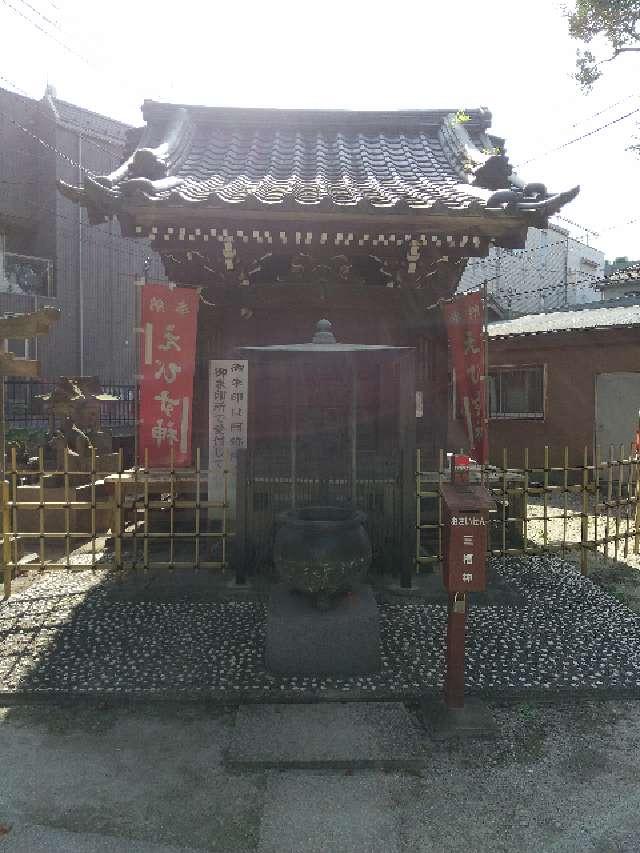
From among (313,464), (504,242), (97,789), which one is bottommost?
(97,789)

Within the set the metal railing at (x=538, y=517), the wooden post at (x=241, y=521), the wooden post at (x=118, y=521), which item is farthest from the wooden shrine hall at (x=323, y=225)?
the wooden post at (x=118, y=521)

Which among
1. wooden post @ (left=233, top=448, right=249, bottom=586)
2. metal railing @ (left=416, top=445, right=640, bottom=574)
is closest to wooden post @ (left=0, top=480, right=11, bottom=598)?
wooden post @ (left=233, top=448, right=249, bottom=586)

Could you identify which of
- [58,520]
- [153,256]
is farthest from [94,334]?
[58,520]

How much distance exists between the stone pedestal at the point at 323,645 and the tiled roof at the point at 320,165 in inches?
172

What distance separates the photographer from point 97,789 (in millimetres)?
3539

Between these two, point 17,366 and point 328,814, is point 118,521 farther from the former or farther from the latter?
point 328,814

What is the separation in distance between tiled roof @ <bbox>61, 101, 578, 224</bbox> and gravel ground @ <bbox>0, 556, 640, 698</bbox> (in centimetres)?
442

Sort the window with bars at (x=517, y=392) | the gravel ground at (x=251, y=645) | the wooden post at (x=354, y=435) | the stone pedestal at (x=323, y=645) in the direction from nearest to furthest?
the gravel ground at (x=251, y=645) → the stone pedestal at (x=323, y=645) → the wooden post at (x=354, y=435) → the window with bars at (x=517, y=392)

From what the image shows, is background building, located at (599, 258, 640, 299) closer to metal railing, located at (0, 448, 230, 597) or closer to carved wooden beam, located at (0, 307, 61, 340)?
metal railing, located at (0, 448, 230, 597)

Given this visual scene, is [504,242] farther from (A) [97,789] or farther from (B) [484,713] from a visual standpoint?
(A) [97,789]

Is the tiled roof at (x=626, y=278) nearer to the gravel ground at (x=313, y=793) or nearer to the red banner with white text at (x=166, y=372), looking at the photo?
the red banner with white text at (x=166, y=372)

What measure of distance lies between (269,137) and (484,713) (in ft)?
31.9

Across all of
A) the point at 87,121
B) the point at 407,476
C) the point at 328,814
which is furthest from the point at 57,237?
the point at 328,814

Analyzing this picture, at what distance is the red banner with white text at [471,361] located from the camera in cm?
768
